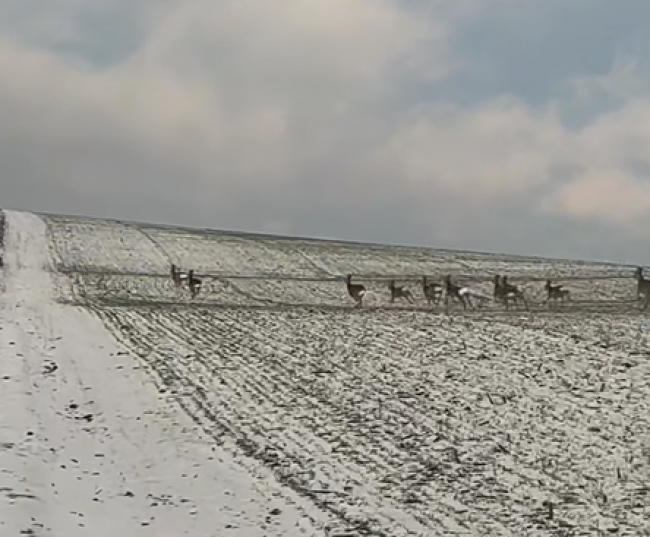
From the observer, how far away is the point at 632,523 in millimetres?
9438

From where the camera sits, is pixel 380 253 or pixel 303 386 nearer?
pixel 303 386

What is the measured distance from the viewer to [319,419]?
14227 millimetres

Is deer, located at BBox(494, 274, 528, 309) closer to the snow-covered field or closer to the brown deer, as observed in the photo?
the brown deer

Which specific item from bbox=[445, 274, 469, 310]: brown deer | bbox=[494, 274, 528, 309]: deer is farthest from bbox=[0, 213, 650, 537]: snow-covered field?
bbox=[445, 274, 469, 310]: brown deer

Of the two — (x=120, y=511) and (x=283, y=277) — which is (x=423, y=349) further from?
(x=283, y=277)

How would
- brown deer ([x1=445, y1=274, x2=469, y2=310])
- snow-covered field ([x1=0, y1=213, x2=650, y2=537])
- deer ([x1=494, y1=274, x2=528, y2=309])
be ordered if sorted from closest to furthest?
snow-covered field ([x1=0, y1=213, x2=650, y2=537])
deer ([x1=494, y1=274, x2=528, y2=309])
brown deer ([x1=445, y1=274, x2=469, y2=310])

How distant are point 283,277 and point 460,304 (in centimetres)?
1129

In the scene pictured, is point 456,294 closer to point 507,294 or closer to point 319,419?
point 507,294

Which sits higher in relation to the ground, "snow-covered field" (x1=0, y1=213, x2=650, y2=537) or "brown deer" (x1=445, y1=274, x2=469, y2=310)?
"brown deer" (x1=445, y1=274, x2=469, y2=310)

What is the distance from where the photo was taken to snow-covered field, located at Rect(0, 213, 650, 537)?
32.7 feet

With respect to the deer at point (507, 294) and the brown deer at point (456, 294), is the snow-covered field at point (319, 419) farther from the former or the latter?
the brown deer at point (456, 294)

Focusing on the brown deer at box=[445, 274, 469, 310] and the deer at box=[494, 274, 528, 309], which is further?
the brown deer at box=[445, 274, 469, 310]

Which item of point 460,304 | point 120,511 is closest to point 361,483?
point 120,511

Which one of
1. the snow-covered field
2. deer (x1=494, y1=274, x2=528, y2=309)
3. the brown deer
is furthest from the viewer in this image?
the brown deer
